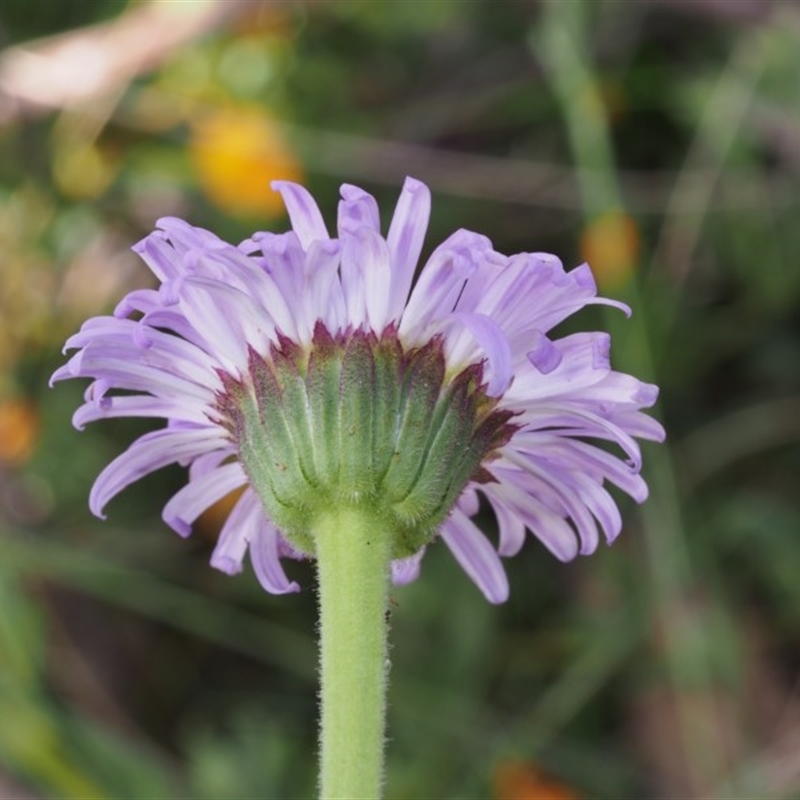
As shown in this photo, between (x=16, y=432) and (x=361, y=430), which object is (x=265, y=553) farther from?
(x=16, y=432)

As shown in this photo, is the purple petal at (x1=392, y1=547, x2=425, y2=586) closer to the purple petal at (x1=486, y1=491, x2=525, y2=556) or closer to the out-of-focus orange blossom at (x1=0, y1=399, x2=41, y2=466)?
the purple petal at (x1=486, y1=491, x2=525, y2=556)

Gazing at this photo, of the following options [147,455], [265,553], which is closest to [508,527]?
[265,553]

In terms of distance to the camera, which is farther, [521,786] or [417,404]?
[521,786]

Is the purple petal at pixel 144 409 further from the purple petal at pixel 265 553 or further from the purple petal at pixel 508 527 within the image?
the purple petal at pixel 508 527

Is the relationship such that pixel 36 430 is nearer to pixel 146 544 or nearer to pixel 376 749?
pixel 146 544

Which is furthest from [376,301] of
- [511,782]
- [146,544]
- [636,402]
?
[146,544]

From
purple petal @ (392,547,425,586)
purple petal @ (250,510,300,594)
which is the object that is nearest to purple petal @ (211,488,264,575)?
purple petal @ (250,510,300,594)
